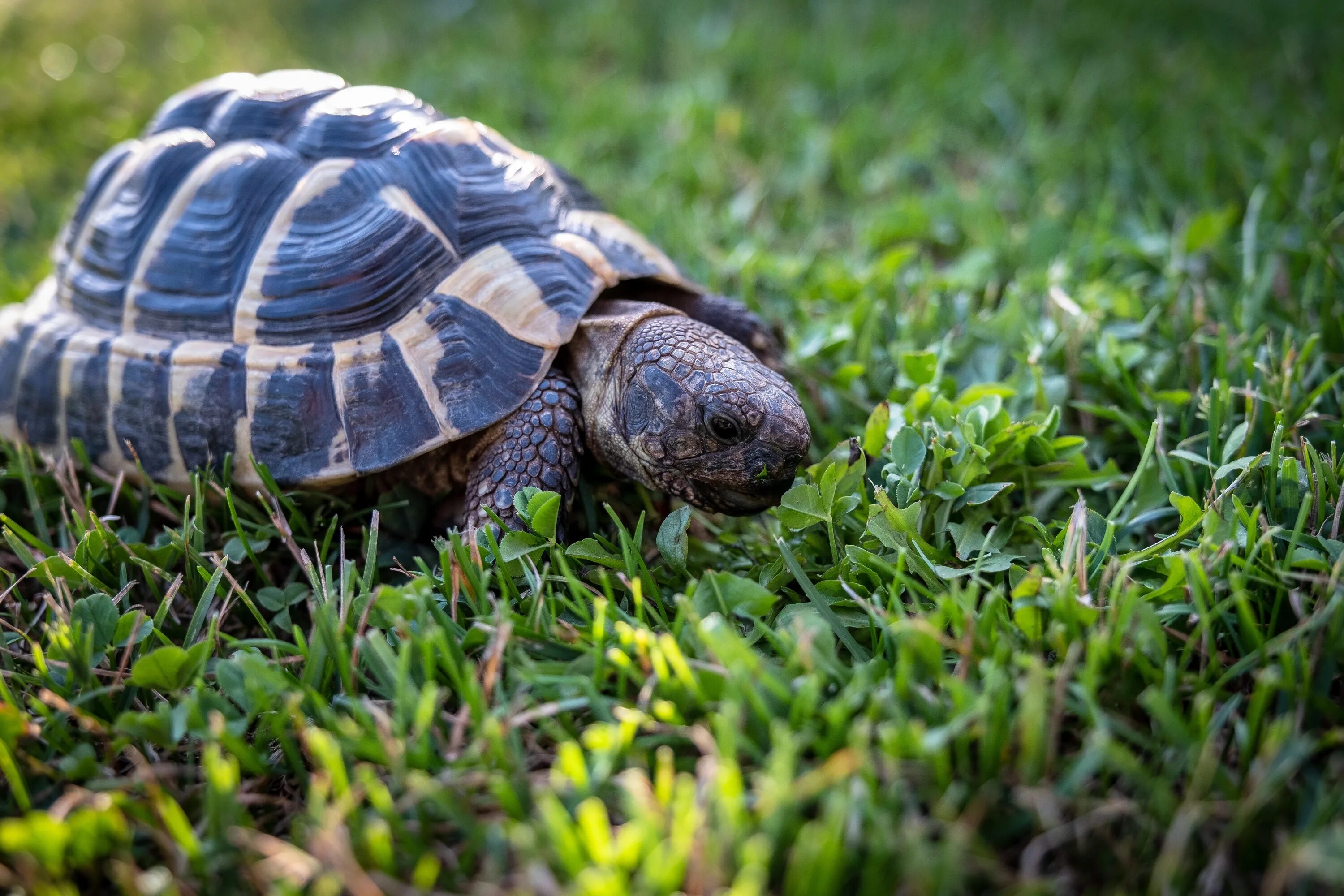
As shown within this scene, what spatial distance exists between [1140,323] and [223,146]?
257cm

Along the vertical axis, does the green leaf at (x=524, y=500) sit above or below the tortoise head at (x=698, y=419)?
below

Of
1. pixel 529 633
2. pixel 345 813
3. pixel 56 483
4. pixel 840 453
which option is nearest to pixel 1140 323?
pixel 840 453

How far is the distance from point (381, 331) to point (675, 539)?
832 mm

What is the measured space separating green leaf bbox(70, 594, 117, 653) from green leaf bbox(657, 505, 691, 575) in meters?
1.05

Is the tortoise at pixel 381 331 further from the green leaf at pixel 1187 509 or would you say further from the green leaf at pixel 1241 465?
the green leaf at pixel 1241 465

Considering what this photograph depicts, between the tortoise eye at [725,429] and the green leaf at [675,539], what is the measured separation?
0.54ft

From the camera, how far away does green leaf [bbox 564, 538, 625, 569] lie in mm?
1814

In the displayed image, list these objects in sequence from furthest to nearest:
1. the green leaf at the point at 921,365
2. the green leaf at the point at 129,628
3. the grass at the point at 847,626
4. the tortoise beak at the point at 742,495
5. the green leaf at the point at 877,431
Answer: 1. the green leaf at the point at 921,365
2. the green leaf at the point at 877,431
3. the tortoise beak at the point at 742,495
4. the green leaf at the point at 129,628
5. the grass at the point at 847,626

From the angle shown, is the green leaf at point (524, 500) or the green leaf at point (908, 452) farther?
the green leaf at point (908, 452)

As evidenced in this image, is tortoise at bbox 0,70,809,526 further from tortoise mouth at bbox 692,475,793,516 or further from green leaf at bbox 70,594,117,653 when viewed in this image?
green leaf at bbox 70,594,117,653

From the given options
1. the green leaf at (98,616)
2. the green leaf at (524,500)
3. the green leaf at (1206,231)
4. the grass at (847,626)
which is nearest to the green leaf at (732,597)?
the grass at (847,626)

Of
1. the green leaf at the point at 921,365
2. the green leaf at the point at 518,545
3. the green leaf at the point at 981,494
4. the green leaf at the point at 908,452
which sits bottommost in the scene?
the green leaf at the point at 518,545

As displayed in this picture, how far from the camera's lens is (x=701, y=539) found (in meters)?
2.13

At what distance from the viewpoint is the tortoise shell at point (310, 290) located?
2020 millimetres
